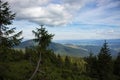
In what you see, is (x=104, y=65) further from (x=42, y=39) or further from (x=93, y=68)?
(x=42, y=39)

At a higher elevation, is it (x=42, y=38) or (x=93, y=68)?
(x=42, y=38)

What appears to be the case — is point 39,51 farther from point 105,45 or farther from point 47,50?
point 105,45

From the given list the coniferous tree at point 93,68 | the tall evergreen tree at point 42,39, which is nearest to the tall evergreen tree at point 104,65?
the coniferous tree at point 93,68

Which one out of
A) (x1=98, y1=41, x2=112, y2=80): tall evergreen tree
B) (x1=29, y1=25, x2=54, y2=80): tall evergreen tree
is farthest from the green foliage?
(x1=98, y1=41, x2=112, y2=80): tall evergreen tree

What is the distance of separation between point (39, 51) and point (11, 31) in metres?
8.11

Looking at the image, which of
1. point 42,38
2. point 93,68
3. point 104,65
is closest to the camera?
point 42,38

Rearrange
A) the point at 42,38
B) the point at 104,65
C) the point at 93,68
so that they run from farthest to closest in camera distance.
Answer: the point at 93,68 < the point at 104,65 < the point at 42,38

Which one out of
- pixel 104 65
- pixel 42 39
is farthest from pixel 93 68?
pixel 42 39

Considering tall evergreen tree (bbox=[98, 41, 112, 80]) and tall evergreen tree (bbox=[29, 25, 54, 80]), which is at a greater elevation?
tall evergreen tree (bbox=[29, 25, 54, 80])

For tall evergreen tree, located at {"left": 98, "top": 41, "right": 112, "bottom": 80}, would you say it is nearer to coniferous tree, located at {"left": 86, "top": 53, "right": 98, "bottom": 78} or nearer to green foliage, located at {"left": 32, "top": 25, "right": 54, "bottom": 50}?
coniferous tree, located at {"left": 86, "top": 53, "right": 98, "bottom": 78}

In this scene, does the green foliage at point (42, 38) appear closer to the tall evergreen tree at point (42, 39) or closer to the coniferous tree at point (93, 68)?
the tall evergreen tree at point (42, 39)

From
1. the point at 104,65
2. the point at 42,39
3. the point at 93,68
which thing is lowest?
the point at 93,68

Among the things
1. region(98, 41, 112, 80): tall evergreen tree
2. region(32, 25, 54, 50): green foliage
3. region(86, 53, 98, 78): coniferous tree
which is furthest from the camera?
region(86, 53, 98, 78): coniferous tree

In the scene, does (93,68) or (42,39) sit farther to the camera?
(93,68)
